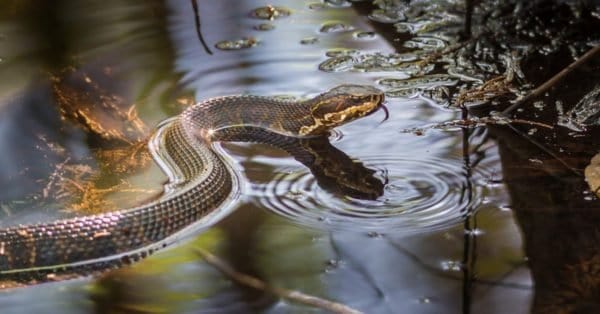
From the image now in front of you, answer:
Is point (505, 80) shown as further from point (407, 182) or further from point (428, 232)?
point (428, 232)

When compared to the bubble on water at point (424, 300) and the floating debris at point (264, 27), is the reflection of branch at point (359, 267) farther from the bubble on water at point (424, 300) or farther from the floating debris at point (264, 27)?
the floating debris at point (264, 27)

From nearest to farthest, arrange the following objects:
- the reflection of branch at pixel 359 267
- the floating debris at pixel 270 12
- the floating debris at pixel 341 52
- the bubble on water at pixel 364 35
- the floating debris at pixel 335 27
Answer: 1. the reflection of branch at pixel 359 267
2. the floating debris at pixel 341 52
3. the bubble on water at pixel 364 35
4. the floating debris at pixel 335 27
5. the floating debris at pixel 270 12

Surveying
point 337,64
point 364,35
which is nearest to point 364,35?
point 364,35

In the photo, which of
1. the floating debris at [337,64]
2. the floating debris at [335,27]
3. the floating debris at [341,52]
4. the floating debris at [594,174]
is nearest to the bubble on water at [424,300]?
the floating debris at [594,174]

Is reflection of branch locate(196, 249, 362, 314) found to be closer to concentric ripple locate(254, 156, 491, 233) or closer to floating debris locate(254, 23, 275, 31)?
concentric ripple locate(254, 156, 491, 233)

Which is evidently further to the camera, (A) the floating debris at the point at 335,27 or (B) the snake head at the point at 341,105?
(A) the floating debris at the point at 335,27

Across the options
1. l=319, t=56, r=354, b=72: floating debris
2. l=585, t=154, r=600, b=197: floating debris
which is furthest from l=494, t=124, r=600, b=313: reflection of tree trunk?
l=319, t=56, r=354, b=72: floating debris

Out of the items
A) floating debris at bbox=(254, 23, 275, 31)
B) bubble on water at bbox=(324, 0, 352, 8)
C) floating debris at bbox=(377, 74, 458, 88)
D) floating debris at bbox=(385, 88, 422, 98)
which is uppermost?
bubble on water at bbox=(324, 0, 352, 8)
